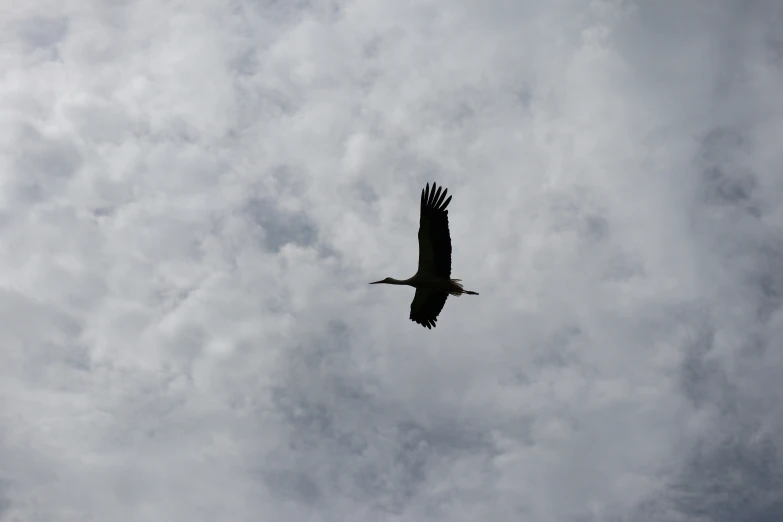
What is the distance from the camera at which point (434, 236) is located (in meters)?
33.2

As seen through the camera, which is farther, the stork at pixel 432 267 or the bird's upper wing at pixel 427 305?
the bird's upper wing at pixel 427 305

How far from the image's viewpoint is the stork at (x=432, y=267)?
1291 inches

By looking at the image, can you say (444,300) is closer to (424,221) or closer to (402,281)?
(402,281)

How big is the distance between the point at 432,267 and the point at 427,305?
8.19ft

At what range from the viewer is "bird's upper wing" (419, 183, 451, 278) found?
32750mm

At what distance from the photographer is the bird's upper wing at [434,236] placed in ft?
107

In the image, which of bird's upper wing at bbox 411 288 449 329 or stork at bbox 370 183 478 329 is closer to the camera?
stork at bbox 370 183 478 329

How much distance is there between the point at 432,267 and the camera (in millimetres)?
34062

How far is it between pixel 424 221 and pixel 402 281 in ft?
Answer: 13.3

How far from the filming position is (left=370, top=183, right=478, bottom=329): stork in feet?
108

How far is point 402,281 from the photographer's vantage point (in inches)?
1415

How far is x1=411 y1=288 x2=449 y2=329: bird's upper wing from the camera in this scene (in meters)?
35.5

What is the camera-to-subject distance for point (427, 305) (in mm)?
35812

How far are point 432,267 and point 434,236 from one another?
62.9 inches
